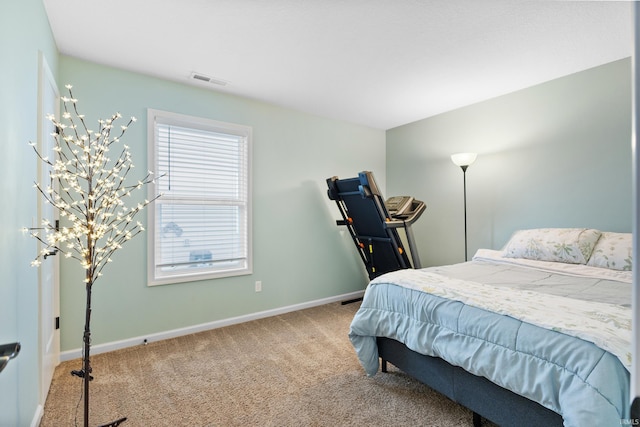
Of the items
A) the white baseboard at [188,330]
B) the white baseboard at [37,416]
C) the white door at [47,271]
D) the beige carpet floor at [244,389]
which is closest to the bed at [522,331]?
the beige carpet floor at [244,389]

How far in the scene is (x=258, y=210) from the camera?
11.7ft

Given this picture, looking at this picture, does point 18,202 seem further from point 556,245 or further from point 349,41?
point 556,245

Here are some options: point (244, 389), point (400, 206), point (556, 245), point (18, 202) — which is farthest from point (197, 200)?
point (556, 245)

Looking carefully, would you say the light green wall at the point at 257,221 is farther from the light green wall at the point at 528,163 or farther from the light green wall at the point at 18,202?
the light green wall at the point at 528,163

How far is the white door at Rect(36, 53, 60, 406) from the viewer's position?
1919 millimetres

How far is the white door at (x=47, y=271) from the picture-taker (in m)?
1.92

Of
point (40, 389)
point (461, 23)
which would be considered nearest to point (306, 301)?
point (40, 389)

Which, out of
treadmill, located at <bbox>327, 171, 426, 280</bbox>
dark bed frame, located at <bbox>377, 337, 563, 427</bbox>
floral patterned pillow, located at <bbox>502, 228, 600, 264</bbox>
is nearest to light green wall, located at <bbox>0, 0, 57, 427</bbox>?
dark bed frame, located at <bbox>377, 337, 563, 427</bbox>

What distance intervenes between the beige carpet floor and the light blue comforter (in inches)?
12.2

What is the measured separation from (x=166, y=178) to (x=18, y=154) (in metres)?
1.49

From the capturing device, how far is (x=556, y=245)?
8.59ft

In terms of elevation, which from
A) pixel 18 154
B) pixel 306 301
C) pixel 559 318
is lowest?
pixel 306 301

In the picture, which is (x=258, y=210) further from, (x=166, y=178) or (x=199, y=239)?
(x=166, y=178)

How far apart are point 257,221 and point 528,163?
2.91 metres
